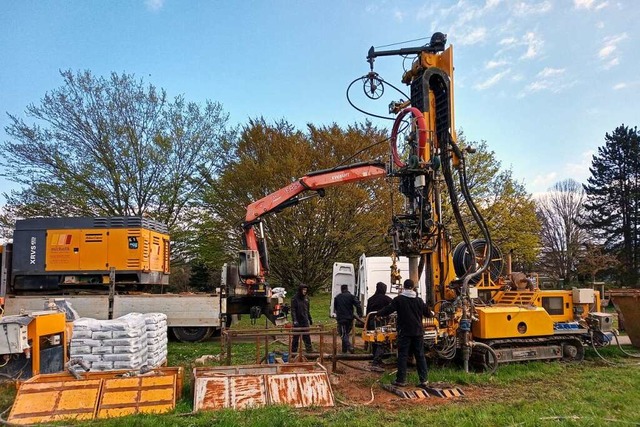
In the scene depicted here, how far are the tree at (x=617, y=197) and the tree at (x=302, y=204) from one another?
22.0 meters

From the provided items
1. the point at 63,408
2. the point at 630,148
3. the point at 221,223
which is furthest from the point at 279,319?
the point at 630,148

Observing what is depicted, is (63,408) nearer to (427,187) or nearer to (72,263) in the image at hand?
(427,187)

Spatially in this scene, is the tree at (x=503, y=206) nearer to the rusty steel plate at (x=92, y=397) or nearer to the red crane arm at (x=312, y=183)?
the red crane arm at (x=312, y=183)

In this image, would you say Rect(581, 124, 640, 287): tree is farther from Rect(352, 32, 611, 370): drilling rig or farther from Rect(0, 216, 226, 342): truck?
Rect(0, 216, 226, 342): truck

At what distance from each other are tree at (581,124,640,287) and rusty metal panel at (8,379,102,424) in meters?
39.3

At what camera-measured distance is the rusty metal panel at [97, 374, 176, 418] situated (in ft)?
22.2

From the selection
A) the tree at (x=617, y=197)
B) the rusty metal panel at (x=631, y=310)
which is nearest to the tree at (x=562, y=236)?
the tree at (x=617, y=197)

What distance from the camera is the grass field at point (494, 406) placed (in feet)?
20.8

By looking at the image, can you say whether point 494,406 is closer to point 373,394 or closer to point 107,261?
point 373,394

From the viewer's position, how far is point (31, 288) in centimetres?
1512

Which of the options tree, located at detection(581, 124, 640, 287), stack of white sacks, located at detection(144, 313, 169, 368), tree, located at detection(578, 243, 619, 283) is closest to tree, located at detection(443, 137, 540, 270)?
tree, located at detection(578, 243, 619, 283)

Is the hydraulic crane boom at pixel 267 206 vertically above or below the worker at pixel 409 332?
above

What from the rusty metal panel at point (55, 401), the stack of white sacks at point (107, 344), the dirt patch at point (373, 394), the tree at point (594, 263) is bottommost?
the dirt patch at point (373, 394)

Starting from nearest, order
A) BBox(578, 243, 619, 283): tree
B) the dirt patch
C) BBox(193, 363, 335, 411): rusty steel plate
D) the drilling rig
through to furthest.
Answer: BBox(193, 363, 335, 411): rusty steel plate, the dirt patch, the drilling rig, BBox(578, 243, 619, 283): tree
